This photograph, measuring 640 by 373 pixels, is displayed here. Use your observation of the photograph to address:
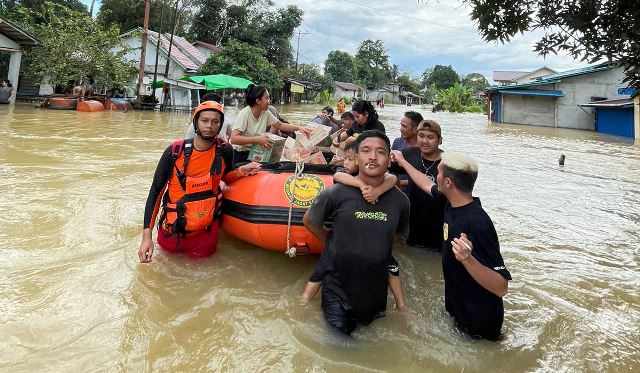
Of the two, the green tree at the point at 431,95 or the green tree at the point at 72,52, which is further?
the green tree at the point at 431,95

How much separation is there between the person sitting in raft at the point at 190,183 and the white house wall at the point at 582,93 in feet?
87.9

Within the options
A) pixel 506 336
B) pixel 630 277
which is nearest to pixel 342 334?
pixel 506 336

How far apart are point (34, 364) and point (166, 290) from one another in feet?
3.27

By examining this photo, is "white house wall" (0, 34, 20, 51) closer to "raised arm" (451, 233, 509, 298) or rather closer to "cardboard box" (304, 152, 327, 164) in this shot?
"cardboard box" (304, 152, 327, 164)

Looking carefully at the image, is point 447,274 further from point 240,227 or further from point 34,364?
point 34,364

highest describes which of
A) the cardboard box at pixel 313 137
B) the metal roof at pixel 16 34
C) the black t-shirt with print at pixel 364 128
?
the metal roof at pixel 16 34

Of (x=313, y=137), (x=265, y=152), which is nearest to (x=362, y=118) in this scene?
(x=313, y=137)

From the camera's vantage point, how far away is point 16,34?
16938 mm

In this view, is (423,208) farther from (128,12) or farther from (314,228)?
(128,12)

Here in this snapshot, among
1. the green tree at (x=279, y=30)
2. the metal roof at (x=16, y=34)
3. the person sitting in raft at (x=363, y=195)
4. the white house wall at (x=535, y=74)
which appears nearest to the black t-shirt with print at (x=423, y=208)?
the person sitting in raft at (x=363, y=195)

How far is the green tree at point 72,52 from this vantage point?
18266mm

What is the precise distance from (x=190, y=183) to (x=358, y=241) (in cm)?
140

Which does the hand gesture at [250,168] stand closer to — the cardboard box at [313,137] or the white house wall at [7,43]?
the cardboard box at [313,137]

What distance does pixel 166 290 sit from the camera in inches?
124
